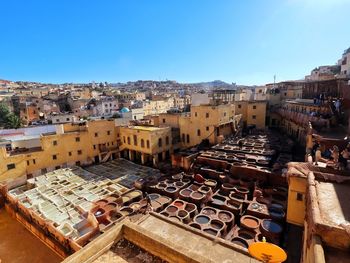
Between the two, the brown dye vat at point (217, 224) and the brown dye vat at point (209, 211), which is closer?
the brown dye vat at point (217, 224)

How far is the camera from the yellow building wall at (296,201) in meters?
11.1

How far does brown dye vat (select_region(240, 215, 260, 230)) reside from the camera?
1379cm

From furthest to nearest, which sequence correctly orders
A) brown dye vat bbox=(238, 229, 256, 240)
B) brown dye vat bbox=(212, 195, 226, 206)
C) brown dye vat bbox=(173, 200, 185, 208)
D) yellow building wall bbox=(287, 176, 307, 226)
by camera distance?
brown dye vat bbox=(173, 200, 185, 208) < brown dye vat bbox=(212, 195, 226, 206) < brown dye vat bbox=(238, 229, 256, 240) < yellow building wall bbox=(287, 176, 307, 226)

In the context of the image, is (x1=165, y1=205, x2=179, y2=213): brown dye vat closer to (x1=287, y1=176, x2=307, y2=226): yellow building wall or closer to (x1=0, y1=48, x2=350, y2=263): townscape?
(x1=0, y1=48, x2=350, y2=263): townscape

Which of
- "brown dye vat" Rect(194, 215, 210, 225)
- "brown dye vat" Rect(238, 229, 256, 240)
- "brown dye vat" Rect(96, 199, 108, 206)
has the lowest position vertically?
"brown dye vat" Rect(96, 199, 108, 206)

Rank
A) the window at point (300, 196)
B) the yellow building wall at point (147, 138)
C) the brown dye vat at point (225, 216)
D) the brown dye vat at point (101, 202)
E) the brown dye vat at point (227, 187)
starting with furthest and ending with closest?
the yellow building wall at point (147, 138) → the brown dye vat at point (101, 202) → the brown dye vat at point (227, 187) → the brown dye vat at point (225, 216) → the window at point (300, 196)


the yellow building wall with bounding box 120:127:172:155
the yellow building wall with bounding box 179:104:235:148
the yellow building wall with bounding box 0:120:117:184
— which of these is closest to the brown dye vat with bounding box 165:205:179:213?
the yellow building wall with bounding box 120:127:172:155

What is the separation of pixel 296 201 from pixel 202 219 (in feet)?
21.6

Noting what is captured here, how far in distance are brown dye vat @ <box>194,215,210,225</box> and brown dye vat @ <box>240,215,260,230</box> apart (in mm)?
2447

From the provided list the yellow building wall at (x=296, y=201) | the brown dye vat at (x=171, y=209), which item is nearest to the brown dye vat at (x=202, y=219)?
the brown dye vat at (x=171, y=209)

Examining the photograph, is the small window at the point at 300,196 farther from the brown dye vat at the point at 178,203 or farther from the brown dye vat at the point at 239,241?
the brown dye vat at the point at 178,203

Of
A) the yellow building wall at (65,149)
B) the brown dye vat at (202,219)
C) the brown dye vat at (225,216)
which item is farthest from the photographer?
the yellow building wall at (65,149)

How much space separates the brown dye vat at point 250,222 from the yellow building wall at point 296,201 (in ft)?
8.23

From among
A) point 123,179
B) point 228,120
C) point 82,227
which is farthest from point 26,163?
point 228,120
